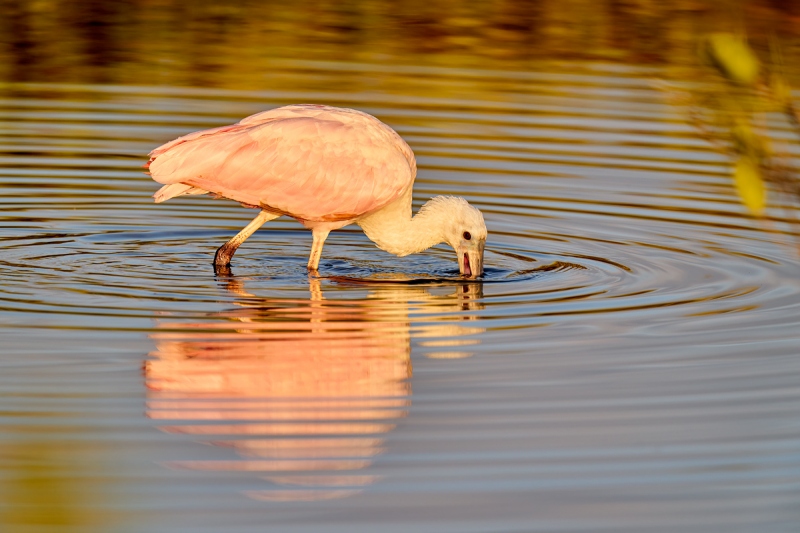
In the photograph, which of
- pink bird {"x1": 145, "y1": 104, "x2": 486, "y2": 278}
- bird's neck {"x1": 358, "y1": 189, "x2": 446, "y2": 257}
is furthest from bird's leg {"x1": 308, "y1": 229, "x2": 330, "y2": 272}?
bird's neck {"x1": 358, "y1": 189, "x2": 446, "y2": 257}

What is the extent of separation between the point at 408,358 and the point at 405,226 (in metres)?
2.62

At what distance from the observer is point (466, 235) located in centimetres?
903

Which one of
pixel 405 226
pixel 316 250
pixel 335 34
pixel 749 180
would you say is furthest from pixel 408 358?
pixel 335 34

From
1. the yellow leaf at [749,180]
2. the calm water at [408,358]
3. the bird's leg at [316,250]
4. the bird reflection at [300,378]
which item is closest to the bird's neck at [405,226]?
the calm water at [408,358]

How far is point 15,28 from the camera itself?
59.3 feet

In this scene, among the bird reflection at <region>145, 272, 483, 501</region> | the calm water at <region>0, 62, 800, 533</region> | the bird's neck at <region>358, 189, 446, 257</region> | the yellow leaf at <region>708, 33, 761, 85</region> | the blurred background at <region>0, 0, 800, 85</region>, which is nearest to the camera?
the yellow leaf at <region>708, 33, 761, 85</region>

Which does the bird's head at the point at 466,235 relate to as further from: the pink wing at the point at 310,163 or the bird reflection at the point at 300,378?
the bird reflection at the point at 300,378

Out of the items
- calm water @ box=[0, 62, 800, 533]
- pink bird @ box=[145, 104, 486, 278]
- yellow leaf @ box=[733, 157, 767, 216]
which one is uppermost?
yellow leaf @ box=[733, 157, 767, 216]

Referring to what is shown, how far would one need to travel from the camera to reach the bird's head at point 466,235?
29.4ft

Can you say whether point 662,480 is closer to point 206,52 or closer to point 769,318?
point 769,318

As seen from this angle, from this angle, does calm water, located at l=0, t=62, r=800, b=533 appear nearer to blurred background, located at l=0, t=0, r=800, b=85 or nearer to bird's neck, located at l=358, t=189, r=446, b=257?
bird's neck, located at l=358, t=189, r=446, b=257

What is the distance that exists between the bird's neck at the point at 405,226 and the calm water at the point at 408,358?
0.69 feet

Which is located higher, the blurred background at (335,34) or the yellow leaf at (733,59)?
the yellow leaf at (733,59)

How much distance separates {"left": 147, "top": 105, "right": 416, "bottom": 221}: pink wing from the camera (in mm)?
8641
